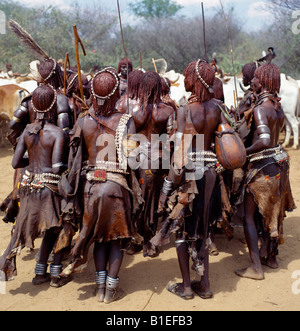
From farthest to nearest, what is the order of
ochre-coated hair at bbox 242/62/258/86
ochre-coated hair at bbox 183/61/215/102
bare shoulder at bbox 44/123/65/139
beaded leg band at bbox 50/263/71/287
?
ochre-coated hair at bbox 242/62/258/86 → beaded leg band at bbox 50/263/71/287 → bare shoulder at bbox 44/123/65/139 → ochre-coated hair at bbox 183/61/215/102

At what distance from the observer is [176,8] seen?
127 feet

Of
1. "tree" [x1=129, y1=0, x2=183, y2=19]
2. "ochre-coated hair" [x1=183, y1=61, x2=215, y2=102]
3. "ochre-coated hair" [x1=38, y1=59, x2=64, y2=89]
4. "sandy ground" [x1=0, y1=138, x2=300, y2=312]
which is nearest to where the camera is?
"ochre-coated hair" [x1=183, y1=61, x2=215, y2=102]

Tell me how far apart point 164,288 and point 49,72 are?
2.69 meters

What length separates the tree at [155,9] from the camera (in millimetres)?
37469

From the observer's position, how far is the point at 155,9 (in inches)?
1500

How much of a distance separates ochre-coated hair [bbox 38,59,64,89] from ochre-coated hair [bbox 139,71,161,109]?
1.03 m

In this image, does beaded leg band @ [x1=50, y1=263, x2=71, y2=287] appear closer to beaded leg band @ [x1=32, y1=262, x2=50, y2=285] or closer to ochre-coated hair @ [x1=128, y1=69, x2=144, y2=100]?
beaded leg band @ [x1=32, y1=262, x2=50, y2=285]

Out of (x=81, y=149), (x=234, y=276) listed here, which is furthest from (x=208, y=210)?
(x=81, y=149)

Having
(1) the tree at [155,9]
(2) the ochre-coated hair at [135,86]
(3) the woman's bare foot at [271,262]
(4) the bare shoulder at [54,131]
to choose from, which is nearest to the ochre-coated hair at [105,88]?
(4) the bare shoulder at [54,131]

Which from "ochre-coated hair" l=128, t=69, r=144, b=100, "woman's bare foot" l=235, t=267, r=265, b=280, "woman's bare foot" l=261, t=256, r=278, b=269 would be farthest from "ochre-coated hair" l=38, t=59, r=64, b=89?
"woman's bare foot" l=261, t=256, r=278, b=269

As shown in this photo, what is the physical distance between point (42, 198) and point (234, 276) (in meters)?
2.08

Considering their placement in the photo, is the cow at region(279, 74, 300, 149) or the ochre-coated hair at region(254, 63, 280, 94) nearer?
the ochre-coated hair at region(254, 63, 280, 94)

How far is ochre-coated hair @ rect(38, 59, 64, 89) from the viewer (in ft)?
14.5

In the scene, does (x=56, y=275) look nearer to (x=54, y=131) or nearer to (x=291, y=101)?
(x=54, y=131)
